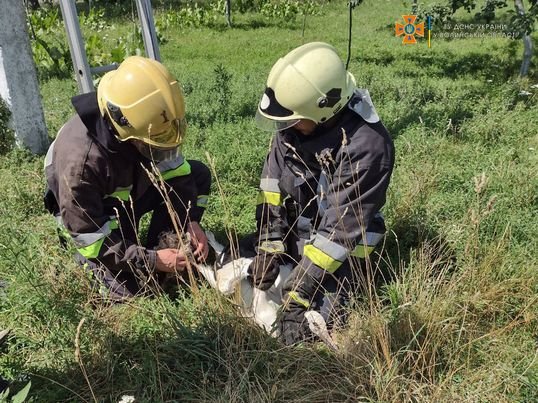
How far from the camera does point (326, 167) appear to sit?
2660 mm

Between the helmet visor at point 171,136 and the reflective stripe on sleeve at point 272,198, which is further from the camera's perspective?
the reflective stripe on sleeve at point 272,198

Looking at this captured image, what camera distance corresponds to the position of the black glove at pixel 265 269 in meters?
2.80

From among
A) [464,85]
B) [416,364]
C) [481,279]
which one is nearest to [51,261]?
[416,364]

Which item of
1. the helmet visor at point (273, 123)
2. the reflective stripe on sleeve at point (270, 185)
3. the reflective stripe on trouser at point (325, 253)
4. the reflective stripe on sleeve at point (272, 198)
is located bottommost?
the reflective stripe on trouser at point (325, 253)

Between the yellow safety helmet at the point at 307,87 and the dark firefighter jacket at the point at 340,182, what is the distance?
0.48ft

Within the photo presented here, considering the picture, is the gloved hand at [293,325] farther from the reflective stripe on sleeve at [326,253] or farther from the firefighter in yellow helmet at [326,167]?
the reflective stripe on sleeve at [326,253]

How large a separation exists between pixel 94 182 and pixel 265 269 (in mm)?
1038

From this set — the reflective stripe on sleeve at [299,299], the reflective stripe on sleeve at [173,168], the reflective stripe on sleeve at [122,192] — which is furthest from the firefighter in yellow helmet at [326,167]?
the reflective stripe on sleeve at [122,192]

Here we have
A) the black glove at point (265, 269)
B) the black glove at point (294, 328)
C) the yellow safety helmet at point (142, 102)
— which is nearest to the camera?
the yellow safety helmet at point (142, 102)

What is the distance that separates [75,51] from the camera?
3.47 meters

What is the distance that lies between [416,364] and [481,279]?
2.28 feet

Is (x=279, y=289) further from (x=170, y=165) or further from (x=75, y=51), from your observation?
(x=75, y=51)

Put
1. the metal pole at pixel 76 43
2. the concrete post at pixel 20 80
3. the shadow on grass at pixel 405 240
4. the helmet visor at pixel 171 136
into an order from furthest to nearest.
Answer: the concrete post at pixel 20 80 → the metal pole at pixel 76 43 → the shadow on grass at pixel 405 240 → the helmet visor at pixel 171 136

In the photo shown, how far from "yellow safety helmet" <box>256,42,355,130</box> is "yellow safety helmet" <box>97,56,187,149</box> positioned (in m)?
0.48
